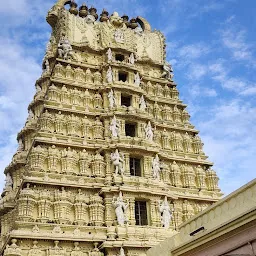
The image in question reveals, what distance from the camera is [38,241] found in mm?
20688

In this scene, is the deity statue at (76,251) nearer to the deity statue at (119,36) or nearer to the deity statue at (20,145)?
the deity statue at (20,145)

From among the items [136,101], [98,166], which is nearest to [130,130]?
[136,101]

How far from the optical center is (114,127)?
88.0 feet

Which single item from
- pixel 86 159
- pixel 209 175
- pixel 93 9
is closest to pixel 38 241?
pixel 86 159

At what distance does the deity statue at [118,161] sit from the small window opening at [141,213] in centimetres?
223

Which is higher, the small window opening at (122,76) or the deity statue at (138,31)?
the deity statue at (138,31)

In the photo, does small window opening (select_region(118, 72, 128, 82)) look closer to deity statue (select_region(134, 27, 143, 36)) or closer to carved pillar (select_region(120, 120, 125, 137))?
carved pillar (select_region(120, 120, 125, 137))

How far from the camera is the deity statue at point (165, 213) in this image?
23.9 m

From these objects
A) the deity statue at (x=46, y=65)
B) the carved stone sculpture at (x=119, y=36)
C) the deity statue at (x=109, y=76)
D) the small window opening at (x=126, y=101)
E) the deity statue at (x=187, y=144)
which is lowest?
the deity statue at (x=187, y=144)

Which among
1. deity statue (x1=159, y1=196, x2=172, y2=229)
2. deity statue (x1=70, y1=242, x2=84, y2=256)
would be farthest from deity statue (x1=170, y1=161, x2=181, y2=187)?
deity statue (x1=70, y1=242, x2=84, y2=256)

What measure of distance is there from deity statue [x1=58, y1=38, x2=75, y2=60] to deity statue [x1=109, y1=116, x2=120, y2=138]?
7.12 metres

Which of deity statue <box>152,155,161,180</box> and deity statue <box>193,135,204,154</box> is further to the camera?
deity statue <box>193,135,204,154</box>

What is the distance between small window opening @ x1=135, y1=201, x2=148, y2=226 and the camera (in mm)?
24078

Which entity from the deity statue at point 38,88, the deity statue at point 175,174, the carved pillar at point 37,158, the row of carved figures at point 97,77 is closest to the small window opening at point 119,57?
the row of carved figures at point 97,77
